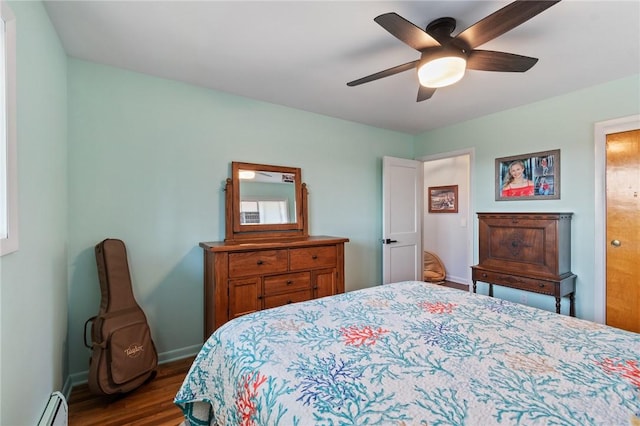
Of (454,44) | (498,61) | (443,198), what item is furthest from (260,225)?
(443,198)

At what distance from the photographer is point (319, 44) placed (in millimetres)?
1970

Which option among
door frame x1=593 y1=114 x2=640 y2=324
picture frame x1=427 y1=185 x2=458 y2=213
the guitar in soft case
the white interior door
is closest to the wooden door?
door frame x1=593 y1=114 x2=640 y2=324

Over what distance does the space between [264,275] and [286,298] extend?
0.30 meters

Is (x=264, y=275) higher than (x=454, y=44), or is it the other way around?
(x=454, y=44)

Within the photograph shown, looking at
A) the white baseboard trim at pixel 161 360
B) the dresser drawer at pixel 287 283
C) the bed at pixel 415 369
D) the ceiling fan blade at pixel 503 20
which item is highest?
the ceiling fan blade at pixel 503 20

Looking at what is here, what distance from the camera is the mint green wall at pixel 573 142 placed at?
2594 mm

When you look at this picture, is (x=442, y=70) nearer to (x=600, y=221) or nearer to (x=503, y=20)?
(x=503, y=20)

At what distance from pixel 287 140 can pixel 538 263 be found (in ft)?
8.93

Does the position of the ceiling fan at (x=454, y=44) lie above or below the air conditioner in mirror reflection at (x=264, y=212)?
above

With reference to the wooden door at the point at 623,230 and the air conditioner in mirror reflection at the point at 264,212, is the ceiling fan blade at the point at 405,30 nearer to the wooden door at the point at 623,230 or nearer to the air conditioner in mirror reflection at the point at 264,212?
the air conditioner in mirror reflection at the point at 264,212

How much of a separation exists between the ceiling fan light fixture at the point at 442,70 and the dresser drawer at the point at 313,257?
63.5 inches

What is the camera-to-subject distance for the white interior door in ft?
12.2

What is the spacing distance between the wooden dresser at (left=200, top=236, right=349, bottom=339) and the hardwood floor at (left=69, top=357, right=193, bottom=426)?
1.68ft

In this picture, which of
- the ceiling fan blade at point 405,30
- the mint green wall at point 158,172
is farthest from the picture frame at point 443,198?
the ceiling fan blade at point 405,30
